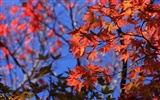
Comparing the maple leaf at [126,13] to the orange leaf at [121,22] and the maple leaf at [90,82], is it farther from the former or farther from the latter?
the maple leaf at [90,82]

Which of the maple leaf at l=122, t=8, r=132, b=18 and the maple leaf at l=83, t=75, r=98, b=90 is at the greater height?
the maple leaf at l=122, t=8, r=132, b=18

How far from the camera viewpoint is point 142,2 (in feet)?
8.05

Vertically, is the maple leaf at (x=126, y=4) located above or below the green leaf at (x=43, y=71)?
above

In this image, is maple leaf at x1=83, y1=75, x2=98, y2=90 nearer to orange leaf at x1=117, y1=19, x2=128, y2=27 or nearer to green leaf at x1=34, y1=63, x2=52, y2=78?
green leaf at x1=34, y1=63, x2=52, y2=78

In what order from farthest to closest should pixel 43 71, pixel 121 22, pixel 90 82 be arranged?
pixel 121 22
pixel 90 82
pixel 43 71

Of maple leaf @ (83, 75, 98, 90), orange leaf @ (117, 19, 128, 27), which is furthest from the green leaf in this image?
orange leaf @ (117, 19, 128, 27)

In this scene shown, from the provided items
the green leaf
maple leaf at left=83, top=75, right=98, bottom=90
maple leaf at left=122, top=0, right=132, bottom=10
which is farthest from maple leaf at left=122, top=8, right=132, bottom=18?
the green leaf

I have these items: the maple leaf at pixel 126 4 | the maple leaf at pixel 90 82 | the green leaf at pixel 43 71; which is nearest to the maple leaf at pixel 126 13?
the maple leaf at pixel 126 4

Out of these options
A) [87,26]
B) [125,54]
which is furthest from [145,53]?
[87,26]

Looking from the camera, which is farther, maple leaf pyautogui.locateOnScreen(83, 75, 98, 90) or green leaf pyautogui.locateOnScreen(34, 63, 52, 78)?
maple leaf pyautogui.locateOnScreen(83, 75, 98, 90)

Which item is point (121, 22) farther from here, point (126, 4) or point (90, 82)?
point (90, 82)

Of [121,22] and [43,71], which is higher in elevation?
[121,22]

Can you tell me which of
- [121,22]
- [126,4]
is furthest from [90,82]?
[126,4]

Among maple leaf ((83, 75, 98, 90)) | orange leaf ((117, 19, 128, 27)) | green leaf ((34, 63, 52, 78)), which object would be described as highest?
orange leaf ((117, 19, 128, 27))
